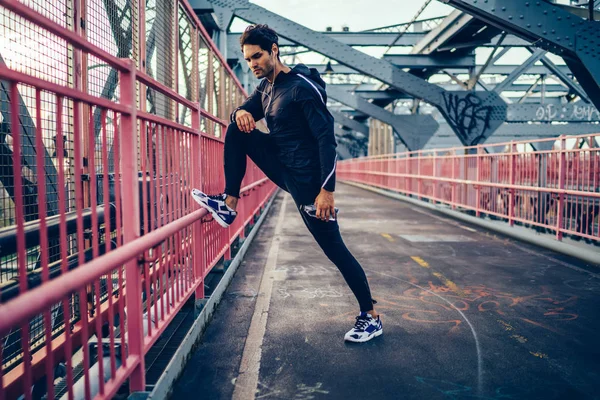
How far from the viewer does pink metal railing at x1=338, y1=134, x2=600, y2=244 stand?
7457 mm

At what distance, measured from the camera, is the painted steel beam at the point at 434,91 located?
15922 mm

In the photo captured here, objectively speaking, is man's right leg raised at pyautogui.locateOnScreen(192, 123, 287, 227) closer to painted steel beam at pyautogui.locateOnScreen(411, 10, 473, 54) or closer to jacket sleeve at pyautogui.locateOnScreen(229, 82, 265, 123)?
jacket sleeve at pyautogui.locateOnScreen(229, 82, 265, 123)

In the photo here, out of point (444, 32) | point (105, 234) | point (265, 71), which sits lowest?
point (105, 234)

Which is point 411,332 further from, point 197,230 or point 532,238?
point 532,238

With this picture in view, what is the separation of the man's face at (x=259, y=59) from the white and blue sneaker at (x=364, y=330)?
1.97 metres

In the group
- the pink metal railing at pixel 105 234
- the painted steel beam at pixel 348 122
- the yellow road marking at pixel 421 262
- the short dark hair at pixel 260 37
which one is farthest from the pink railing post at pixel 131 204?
the painted steel beam at pixel 348 122

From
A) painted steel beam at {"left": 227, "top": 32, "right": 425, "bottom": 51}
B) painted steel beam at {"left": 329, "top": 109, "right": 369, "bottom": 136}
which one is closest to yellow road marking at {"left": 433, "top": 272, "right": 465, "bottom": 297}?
painted steel beam at {"left": 227, "top": 32, "right": 425, "bottom": 51}

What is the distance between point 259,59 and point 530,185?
7607 millimetres

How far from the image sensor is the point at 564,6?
11.1 m

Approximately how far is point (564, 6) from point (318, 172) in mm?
10708

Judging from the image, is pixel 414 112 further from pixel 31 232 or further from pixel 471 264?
pixel 31 232

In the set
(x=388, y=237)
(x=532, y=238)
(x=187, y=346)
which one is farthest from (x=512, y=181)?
(x=187, y=346)

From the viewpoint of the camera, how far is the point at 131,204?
2.35m

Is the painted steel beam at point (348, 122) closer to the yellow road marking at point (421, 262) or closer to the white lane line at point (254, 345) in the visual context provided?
the yellow road marking at point (421, 262)
